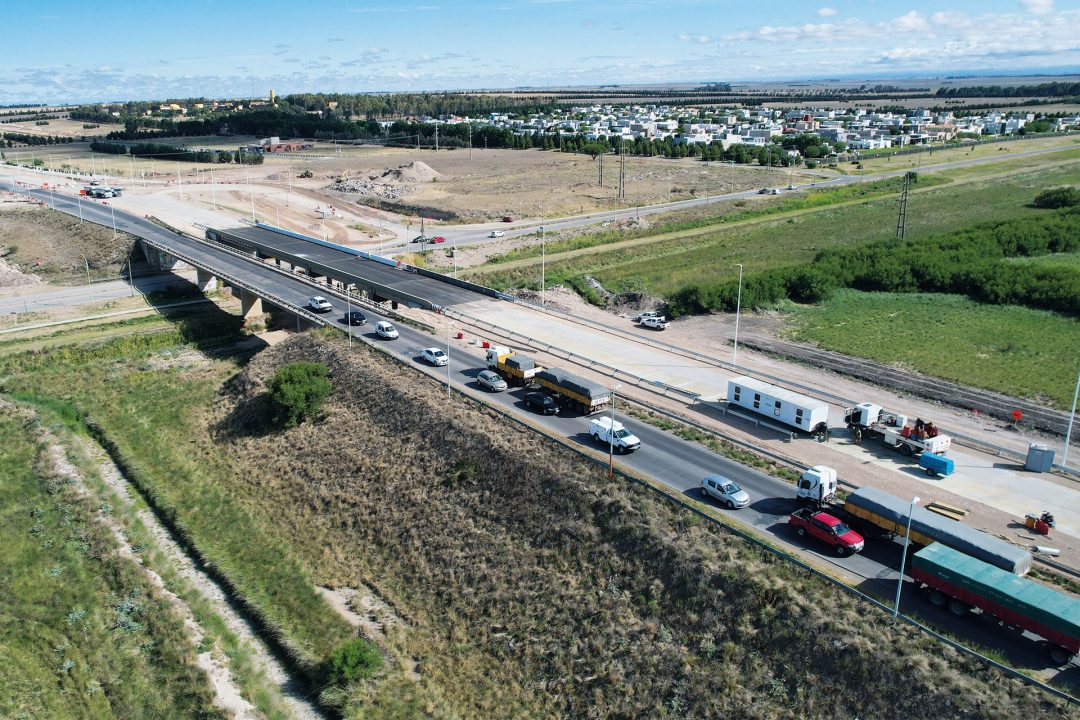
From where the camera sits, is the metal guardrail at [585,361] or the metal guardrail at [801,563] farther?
the metal guardrail at [585,361]

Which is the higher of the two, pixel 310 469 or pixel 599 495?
pixel 599 495

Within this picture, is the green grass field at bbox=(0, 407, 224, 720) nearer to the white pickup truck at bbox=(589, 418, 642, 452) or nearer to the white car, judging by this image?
the white pickup truck at bbox=(589, 418, 642, 452)

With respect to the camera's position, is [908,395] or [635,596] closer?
[635,596]

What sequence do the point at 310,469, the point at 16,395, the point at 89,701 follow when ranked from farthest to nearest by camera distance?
the point at 16,395 < the point at 310,469 < the point at 89,701

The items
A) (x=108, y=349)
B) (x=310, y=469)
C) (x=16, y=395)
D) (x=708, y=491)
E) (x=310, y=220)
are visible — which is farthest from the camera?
(x=310, y=220)

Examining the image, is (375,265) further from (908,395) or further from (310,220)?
(908,395)

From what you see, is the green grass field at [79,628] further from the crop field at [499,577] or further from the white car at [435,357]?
the white car at [435,357]

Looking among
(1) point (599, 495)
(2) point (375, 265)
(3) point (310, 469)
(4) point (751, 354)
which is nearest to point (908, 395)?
(4) point (751, 354)

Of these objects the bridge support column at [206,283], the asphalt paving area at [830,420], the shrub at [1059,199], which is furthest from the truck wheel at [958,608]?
the shrub at [1059,199]
